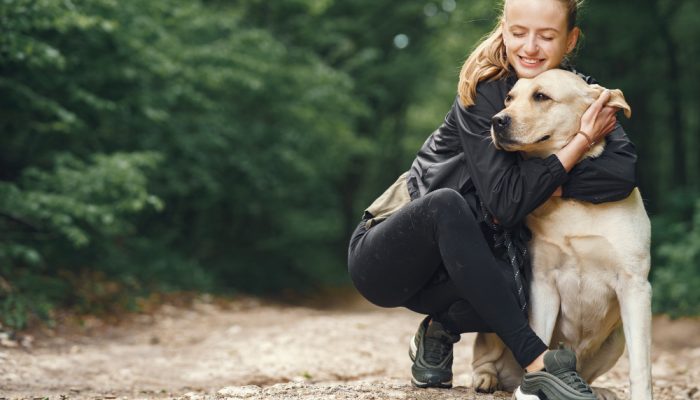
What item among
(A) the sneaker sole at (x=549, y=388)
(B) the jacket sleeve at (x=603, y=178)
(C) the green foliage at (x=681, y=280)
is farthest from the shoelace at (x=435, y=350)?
(C) the green foliage at (x=681, y=280)

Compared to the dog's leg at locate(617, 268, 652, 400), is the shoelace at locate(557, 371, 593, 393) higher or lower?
lower

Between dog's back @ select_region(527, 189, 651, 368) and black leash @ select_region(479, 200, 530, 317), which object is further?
black leash @ select_region(479, 200, 530, 317)

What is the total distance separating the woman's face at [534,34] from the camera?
304 centimetres

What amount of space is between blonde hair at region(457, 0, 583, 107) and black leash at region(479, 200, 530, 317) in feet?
1.56

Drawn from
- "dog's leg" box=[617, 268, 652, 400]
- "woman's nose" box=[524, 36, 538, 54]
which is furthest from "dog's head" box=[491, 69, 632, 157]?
"dog's leg" box=[617, 268, 652, 400]

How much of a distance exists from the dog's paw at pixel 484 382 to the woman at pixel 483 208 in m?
0.14

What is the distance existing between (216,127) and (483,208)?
24.6 feet

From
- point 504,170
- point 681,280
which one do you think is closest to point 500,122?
point 504,170

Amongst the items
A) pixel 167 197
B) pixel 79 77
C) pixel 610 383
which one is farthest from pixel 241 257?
pixel 610 383

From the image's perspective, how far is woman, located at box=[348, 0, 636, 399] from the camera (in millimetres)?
2848

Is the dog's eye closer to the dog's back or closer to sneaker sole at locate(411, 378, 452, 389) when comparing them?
the dog's back

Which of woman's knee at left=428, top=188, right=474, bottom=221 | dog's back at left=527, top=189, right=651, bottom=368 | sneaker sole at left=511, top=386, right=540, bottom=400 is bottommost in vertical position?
sneaker sole at left=511, top=386, right=540, bottom=400

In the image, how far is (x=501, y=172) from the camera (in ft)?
9.47

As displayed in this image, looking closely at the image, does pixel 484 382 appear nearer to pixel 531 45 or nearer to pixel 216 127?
pixel 531 45
